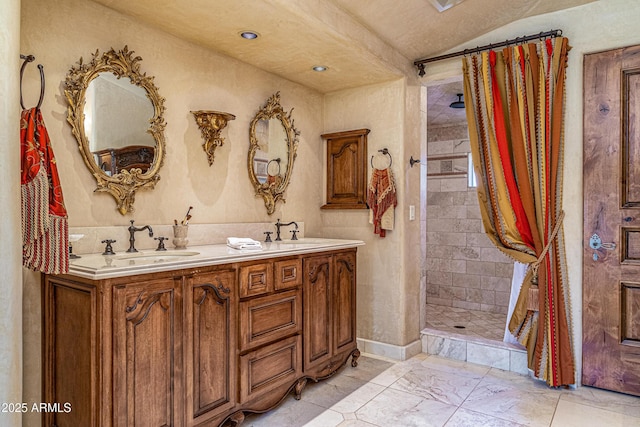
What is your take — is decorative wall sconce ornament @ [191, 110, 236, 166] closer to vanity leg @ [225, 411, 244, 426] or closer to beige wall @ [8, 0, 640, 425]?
beige wall @ [8, 0, 640, 425]

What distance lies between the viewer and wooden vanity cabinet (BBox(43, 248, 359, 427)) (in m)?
1.63

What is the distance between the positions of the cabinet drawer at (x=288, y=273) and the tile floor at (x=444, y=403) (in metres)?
A: 0.77

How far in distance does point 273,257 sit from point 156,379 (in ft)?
2.90

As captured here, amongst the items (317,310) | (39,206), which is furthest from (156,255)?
(317,310)

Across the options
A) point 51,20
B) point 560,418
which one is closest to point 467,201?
point 560,418

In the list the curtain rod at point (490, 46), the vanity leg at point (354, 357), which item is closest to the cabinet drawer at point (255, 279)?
the vanity leg at point (354, 357)

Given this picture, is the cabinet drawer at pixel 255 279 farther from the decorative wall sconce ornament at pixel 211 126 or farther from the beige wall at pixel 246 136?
the decorative wall sconce ornament at pixel 211 126

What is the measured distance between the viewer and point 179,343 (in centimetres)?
189

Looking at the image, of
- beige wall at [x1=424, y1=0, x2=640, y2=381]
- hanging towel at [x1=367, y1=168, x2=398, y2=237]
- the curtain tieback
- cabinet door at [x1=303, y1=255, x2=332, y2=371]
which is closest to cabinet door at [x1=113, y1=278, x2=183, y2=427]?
cabinet door at [x1=303, y1=255, x2=332, y2=371]

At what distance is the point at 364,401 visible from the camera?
2.58m

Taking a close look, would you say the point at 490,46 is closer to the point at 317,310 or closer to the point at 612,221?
the point at 612,221

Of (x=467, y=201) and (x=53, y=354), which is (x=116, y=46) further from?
(x=467, y=201)

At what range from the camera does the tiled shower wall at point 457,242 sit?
480cm

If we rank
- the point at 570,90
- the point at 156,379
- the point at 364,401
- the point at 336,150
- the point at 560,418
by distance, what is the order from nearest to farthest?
the point at 156,379 → the point at 560,418 → the point at 364,401 → the point at 570,90 → the point at 336,150
